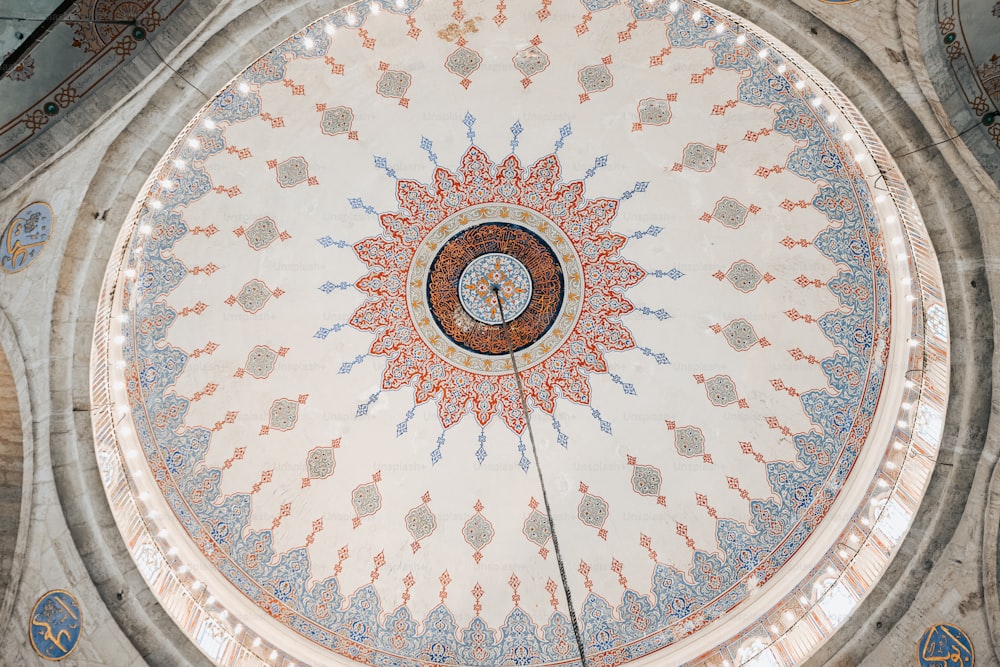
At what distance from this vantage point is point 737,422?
9.74 meters

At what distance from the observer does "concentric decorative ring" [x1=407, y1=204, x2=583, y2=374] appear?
9852 millimetres

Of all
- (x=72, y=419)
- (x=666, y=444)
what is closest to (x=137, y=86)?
(x=72, y=419)

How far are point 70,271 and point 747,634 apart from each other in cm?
826

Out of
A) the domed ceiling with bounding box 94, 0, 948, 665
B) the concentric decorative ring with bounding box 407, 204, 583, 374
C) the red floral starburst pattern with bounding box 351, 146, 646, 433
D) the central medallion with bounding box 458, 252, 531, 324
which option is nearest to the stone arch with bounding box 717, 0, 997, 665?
the domed ceiling with bounding box 94, 0, 948, 665

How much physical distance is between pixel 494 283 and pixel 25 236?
562 cm

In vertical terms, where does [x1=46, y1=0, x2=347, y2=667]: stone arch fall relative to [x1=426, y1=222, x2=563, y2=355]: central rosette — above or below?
below

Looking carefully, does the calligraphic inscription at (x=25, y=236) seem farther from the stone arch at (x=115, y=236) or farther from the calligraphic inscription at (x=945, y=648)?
the calligraphic inscription at (x=945, y=648)

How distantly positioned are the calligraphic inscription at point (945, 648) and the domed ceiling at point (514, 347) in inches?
31.6

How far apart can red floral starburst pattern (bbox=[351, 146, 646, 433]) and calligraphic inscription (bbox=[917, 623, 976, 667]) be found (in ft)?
15.9

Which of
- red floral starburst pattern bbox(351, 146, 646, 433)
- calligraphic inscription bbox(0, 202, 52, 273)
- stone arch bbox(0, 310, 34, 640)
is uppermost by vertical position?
red floral starburst pattern bbox(351, 146, 646, 433)

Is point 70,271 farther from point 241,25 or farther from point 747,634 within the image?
point 747,634

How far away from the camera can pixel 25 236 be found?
5.93 m

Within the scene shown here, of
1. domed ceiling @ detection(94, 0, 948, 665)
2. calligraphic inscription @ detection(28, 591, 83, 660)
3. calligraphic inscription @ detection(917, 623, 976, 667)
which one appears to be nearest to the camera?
calligraphic inscription @ detection(28, 591, 83, 660)

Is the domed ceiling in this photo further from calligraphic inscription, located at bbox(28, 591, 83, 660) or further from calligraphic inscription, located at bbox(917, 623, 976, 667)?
calligraphic inscription, located at bbox(28, 591, 83, 660)
